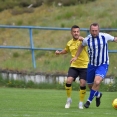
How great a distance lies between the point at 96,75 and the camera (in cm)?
1430

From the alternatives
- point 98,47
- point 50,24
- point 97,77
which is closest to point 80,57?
point 98,47

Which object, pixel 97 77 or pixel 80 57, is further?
pixel 80 57

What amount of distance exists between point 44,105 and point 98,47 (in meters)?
2.18

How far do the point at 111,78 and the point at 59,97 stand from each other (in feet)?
11.7

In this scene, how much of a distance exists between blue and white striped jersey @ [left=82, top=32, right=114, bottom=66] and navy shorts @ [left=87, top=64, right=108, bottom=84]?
104 mm

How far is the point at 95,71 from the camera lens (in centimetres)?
1450

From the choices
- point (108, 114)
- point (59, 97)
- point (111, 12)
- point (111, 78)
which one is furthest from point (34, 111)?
point (111, 12)

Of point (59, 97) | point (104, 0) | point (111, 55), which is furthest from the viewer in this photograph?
point (104, 0)

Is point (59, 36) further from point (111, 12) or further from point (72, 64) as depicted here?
point (72, 64)

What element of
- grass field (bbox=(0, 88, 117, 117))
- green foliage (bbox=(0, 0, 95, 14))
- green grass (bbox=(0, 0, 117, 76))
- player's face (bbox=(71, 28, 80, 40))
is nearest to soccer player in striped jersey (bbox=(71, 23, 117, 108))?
player's face (bbox=(71, 28, 80, 40))

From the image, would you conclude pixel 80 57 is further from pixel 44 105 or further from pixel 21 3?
pixel 21 3

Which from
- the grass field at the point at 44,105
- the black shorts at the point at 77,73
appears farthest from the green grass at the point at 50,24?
the black shorts at the point at 77,73

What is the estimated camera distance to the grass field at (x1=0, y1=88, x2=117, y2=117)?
13.0 meters

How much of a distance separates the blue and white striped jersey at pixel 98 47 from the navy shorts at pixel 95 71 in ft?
0.34
